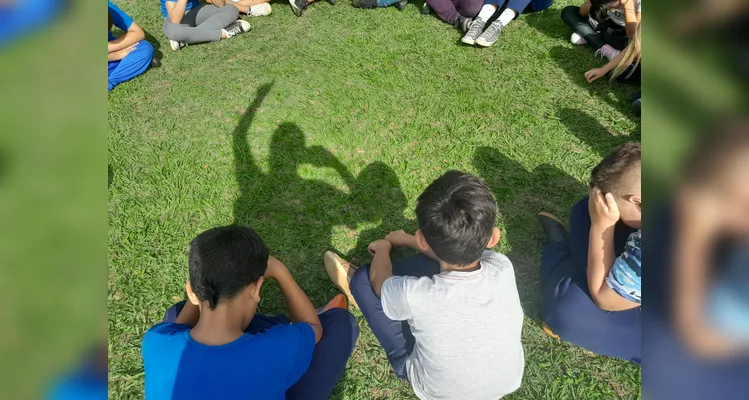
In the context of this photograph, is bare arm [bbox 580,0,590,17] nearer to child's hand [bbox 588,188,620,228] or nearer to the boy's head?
the boy's head

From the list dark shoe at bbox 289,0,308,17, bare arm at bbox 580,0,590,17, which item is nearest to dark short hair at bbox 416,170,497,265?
bare arm at bbox 580,0,590,17

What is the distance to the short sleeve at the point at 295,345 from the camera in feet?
5.90

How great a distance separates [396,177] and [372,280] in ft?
3.68

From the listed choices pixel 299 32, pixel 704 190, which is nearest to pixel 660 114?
pixel 704 190

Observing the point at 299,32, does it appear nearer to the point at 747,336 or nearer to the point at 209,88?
the point at 209,88

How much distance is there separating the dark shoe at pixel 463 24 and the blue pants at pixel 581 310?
8.85 ft

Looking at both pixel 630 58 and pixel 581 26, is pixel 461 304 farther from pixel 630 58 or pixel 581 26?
pixel 581 26

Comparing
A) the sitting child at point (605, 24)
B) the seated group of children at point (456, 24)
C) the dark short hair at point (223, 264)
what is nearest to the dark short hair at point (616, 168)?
the dark short hair at point (223, 264)

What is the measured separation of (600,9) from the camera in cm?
418

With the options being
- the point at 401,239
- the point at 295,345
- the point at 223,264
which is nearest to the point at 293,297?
the point at 295,345

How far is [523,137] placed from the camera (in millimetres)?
3539

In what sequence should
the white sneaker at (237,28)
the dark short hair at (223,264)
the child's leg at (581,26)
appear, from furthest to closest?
the white sneaker at (237,28) → the child's leg at (581,26) → the dark short hair at (223,264)

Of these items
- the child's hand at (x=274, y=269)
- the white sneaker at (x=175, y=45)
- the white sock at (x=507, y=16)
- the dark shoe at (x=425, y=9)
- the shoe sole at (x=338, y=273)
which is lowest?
the shoe sole at (x=338, y=273)

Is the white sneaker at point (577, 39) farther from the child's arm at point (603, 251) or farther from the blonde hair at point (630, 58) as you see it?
the child's arm at point (603, 251)
